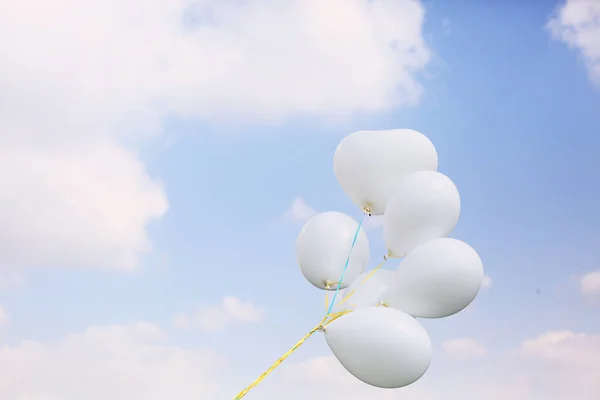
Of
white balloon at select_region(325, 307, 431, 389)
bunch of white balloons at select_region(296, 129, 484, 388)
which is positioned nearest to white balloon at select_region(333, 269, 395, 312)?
bunch of white balloons at select_region(296, 129, 484, 388)

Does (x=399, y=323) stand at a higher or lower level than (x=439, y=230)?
lower

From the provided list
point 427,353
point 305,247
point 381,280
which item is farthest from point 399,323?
point 305,247

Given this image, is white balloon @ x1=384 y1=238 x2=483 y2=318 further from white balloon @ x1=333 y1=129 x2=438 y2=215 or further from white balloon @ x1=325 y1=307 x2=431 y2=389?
white balloon @ x1=333 y1=129 x2=438 y2=215

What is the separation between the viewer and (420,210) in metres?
4.04

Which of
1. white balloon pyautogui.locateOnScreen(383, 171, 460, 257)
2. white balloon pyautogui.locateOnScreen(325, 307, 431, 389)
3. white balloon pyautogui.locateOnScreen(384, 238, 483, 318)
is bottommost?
white balloon pyautogui.locateOnScreen(325, 307, 431, 389)

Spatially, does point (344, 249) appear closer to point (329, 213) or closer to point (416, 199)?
point (329, 213)

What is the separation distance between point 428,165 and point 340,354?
1.23 metres

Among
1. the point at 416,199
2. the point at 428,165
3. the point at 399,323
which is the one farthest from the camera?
the point at 428,165

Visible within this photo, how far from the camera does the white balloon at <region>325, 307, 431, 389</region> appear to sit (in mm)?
3686

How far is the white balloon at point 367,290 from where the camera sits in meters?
4.14

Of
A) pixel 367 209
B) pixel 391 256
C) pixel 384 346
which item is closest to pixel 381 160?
pixel 367 209

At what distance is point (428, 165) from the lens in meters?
4.31

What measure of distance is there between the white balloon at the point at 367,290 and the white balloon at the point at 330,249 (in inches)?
2.9

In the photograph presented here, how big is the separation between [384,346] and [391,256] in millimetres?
721
